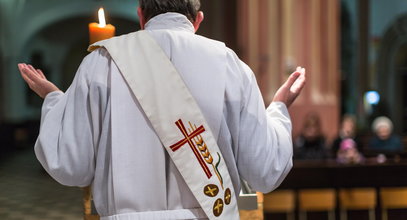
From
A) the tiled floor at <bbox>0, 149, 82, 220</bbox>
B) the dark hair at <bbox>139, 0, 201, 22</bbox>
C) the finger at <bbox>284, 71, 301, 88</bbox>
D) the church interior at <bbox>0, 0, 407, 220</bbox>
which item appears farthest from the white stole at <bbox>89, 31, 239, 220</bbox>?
the tiled floor at <bbox>0, 149, 82, 220</bbox>

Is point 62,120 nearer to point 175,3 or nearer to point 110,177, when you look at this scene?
point 110,177

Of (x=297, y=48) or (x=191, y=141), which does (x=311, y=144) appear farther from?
(x=191, y=141)

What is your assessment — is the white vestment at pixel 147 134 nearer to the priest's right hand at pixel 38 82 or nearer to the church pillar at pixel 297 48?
the priest's right hand at pixel 38 82

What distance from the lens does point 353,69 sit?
2200cm

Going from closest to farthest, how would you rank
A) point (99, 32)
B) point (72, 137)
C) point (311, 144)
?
point (72, 137)
point (99, 32)
point (311, 144)

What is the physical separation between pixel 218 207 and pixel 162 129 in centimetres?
27

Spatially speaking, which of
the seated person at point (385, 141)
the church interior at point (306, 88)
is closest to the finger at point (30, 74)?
the church interior at point (306, 88)

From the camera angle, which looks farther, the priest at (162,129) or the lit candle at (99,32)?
the lit candle at (99,32)

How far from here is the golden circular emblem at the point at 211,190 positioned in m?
1.84

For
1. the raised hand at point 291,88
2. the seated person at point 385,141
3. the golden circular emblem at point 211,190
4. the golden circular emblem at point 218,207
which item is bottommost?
the seated person at point 385,141

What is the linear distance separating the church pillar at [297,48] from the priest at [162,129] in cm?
1146

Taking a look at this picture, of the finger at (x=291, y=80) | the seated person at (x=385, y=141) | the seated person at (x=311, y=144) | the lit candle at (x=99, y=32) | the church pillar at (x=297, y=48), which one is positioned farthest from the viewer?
the church pillar at (x=297, y=48)

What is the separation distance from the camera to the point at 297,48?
1348 cm

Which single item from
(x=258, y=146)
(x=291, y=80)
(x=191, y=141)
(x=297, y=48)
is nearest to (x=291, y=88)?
(x=291, y=80)
